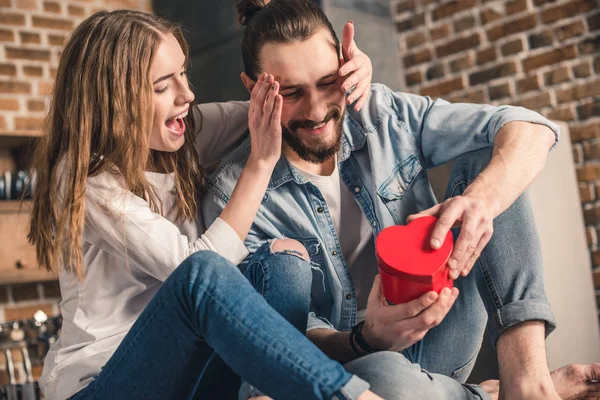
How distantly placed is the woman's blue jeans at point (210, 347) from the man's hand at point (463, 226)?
31 centimetres

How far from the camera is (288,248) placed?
5.06ft

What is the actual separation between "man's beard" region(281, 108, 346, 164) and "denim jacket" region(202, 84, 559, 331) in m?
0.03

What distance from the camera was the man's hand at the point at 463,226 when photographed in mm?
1279

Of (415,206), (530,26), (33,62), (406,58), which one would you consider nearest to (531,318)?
(415,206)

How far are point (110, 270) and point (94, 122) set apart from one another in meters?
0.34

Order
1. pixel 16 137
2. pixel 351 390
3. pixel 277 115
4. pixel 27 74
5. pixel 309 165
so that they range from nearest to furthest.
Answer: pixel 351 390
pixel 277 115
pixel 309 165
pixel 16 137
pixel 27 74

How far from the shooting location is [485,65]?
3242 mm

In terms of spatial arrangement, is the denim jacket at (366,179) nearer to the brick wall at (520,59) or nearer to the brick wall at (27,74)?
the brick wall at (520,59)

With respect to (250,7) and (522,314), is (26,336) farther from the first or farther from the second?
(522,314)

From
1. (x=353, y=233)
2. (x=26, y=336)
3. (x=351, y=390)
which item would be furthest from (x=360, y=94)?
(x=26, y=336)

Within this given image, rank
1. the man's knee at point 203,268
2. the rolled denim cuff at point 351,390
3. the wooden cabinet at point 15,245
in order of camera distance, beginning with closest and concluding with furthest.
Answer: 1. the rolled denim cuff at point 351,390
2. the man's knee at point 203,268
3. the wooden cabinet at point 15,245

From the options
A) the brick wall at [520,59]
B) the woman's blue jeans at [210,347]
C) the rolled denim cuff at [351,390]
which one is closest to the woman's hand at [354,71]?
the woman's blue jeans at [210,347]

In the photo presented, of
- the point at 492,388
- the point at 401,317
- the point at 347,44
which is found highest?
the point at 347,44

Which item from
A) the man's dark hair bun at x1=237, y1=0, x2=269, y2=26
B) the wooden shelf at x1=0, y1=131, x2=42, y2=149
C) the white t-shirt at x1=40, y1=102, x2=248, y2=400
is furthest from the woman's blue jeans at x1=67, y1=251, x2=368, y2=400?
the wooden shelf at x1=0, y1=131, x2=42, y2=149
